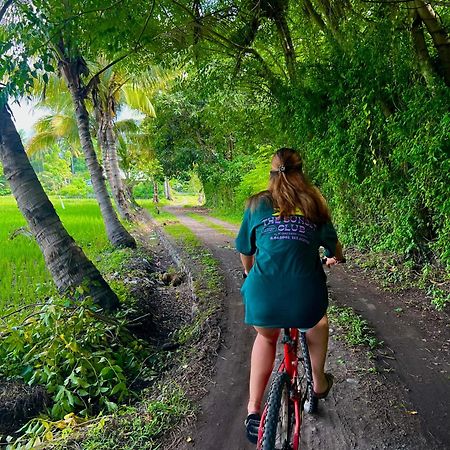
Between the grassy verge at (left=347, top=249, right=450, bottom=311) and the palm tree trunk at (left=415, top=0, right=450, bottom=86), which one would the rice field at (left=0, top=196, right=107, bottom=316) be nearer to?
the grassy verge at (left=347, top=249, right=450, bottom=311)

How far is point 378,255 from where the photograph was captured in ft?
21.9

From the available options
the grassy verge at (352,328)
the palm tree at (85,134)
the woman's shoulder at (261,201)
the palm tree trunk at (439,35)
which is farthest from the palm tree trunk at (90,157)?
the woman's shoulder at (261,201)

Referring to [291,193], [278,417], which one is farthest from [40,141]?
[278,417]

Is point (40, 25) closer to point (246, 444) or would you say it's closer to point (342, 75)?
point (246, 444)

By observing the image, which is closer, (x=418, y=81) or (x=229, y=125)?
(x=418, y=81)

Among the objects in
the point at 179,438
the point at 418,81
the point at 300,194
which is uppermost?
the point at 418,81

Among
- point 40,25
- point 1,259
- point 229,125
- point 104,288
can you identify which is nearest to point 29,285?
point 1,259

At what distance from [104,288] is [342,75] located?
4860mm

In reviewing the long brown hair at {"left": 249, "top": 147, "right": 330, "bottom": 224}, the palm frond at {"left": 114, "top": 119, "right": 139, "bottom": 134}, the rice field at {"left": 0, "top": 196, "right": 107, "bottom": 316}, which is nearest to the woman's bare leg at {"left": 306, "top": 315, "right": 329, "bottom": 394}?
the long brown hair at {"left": 249, "top": 147, "right": 330, "bottom": 224}

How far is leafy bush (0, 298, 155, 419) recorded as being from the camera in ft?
11.3

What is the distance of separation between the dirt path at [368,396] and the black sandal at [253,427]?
0.54 m

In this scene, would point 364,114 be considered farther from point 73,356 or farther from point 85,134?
point 85,134

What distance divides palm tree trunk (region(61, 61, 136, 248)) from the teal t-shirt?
26.4 ft

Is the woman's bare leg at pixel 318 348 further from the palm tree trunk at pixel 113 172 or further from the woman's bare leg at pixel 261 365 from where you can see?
the palm tree trunk at pixel 113 172
